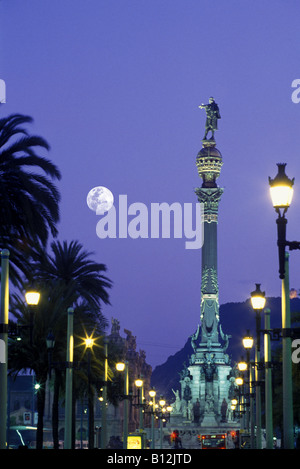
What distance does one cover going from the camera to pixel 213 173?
516 ft

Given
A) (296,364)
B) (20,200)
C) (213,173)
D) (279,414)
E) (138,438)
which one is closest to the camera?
(20,200)

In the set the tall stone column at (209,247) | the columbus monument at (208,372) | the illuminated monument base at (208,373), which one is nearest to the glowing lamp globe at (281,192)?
the columbus monument at (208,372)

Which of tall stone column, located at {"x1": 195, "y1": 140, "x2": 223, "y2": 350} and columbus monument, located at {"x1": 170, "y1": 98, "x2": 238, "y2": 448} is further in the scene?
tall stone column, located at {"x1": 195, "y1": 140, "x2": 223, "y2": 350}

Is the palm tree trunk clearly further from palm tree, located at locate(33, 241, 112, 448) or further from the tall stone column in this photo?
the tall stone column

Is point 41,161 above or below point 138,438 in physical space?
above

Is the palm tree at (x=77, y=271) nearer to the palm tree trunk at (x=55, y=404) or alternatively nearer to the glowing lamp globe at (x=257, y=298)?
the palm tree trunk at (x=55, y=404)

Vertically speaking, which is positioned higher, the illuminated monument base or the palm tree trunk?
the illuminated monument base

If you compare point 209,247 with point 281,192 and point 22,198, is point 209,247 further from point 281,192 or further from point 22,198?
point 281,192

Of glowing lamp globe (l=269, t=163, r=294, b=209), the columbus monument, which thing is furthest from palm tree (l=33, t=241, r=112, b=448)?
the columbus monument

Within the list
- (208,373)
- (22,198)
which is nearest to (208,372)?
(208,373)

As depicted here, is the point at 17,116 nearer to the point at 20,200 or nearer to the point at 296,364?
the point at 20,200
